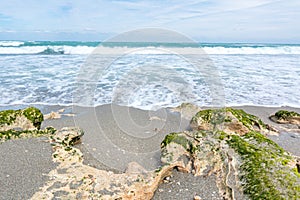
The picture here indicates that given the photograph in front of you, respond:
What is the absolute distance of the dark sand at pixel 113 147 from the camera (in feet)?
9.78

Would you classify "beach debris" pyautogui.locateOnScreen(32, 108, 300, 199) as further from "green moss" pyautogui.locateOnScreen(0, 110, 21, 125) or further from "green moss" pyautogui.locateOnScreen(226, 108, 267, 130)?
"green moss" pyautogui.locateOnScreen(0, 110, 21, 125)

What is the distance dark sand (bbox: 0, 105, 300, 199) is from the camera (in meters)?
2.98

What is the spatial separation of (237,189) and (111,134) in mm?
3227

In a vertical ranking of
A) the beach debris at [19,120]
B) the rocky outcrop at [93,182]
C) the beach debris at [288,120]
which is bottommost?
the beach debris at [288,120]

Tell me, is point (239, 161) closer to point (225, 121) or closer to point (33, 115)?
point (225, 121)

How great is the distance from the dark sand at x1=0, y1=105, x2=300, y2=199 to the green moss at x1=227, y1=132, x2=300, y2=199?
0.56 m

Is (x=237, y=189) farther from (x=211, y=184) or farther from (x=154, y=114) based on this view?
(x=154, y=114)

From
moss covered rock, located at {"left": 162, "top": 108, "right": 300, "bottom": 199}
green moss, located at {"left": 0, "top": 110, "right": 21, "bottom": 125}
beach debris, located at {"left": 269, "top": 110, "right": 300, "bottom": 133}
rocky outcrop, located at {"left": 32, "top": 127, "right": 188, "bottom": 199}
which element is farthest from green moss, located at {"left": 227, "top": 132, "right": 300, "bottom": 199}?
green moss, located at {"left": 0, "top": 110, "right": 21, "bottom": 125}

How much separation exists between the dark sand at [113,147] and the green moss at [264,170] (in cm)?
56

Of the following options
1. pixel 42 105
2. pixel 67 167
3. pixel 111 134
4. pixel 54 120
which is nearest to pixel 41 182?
pixel 67 167

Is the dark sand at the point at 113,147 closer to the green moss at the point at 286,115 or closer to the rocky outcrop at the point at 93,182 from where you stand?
the rocky outcrop at the point at 93,182

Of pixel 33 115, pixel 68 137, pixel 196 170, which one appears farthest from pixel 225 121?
pixel 33 115

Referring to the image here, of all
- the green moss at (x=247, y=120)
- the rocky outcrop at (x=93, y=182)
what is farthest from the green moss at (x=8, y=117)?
the green moss at (x=247, y=120)

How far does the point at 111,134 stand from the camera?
5.33m
